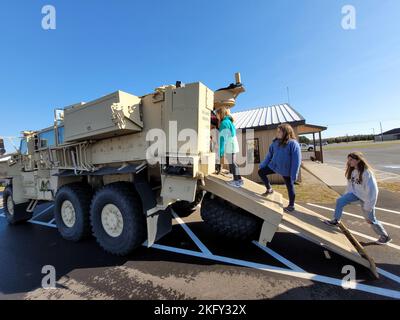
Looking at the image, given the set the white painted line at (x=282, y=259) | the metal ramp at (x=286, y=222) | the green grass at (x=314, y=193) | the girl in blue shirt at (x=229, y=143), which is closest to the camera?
the metal ramp at (x=286, y=222)

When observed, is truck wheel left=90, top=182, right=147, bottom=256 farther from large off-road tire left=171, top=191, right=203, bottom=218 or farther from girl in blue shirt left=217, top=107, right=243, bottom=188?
large off-road tire left=171, top=191, right=203, bottom=218

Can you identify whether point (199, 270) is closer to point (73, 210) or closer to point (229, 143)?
point (229, 143)

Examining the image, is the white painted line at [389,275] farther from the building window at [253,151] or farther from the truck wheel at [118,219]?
the building window at [253,151]

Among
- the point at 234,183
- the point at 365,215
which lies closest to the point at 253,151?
the point at 365,215

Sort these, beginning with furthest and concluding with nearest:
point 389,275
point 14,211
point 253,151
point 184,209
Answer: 1. point 253,151
2. point 14,211
3. point 184,209
4. point 389,275

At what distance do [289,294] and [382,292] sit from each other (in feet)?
3.50

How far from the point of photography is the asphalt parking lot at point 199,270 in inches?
99.5

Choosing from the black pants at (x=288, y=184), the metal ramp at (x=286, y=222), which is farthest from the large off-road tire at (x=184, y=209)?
the black pants at (x=288, y=184)

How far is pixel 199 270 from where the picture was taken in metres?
3.03

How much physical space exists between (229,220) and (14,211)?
6.50 m

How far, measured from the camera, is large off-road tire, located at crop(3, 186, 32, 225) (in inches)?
236

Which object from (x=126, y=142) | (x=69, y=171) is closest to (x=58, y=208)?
(x=69, y=171)

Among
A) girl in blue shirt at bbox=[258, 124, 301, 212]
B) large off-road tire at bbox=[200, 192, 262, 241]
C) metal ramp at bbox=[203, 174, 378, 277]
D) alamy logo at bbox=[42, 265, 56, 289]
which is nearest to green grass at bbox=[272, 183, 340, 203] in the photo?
metal ramp at bbox=[203, 174, 378, 277]

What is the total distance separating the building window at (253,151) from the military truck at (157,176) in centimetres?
683
